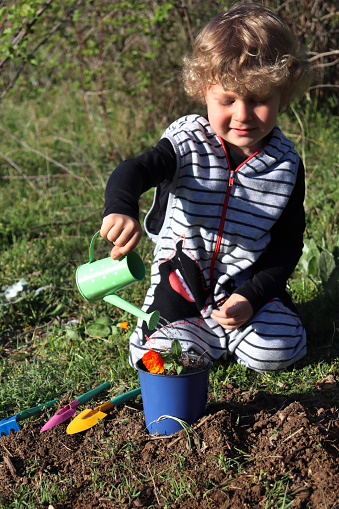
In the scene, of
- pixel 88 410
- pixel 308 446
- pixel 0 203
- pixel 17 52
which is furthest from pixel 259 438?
pixel 17 52

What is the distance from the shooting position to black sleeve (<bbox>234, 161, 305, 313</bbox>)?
2.20 m

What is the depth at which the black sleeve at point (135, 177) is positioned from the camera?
1726mm

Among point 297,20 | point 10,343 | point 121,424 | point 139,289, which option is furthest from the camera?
point 297,20

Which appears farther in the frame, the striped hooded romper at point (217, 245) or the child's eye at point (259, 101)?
the striped hooded romper at point (217, 245)

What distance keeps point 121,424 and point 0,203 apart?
237 cm

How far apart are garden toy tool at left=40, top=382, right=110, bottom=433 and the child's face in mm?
1062

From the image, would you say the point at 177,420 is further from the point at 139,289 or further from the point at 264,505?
the point at 139,289

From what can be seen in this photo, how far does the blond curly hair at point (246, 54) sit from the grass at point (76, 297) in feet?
3.54

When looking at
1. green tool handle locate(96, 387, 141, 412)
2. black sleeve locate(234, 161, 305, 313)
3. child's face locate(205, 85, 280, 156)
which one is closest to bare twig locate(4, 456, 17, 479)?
green tool handle locate(96, 387, 141, 412)

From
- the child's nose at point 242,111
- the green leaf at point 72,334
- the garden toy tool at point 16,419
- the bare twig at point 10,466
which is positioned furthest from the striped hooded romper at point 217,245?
the bare twig at point 10,466

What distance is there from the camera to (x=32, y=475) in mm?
1654

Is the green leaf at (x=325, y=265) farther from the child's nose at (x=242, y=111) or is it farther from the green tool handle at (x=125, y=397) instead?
the green tool handle at (x=125, y=397)

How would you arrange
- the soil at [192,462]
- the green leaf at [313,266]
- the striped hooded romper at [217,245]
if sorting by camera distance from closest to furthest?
1. the soil at [192,462]
2. the striped hooded romper at [217,245]
3. the green leaf at [313,266]

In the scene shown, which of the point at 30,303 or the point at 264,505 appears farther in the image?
the point at 30,303
